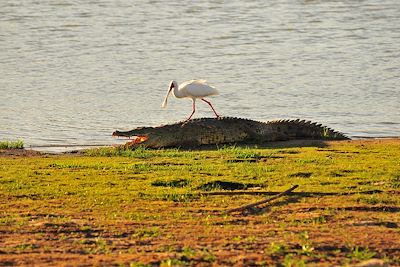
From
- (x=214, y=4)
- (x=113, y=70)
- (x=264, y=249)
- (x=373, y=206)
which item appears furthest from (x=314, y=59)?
(x=264, y=249)

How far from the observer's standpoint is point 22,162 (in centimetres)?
1033

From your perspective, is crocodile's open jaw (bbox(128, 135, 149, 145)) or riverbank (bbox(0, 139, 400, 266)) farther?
crocodile's open jaw (bbox(128, 135, 149, 145))

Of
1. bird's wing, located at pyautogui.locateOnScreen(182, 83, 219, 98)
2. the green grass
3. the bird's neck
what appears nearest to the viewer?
the green grass

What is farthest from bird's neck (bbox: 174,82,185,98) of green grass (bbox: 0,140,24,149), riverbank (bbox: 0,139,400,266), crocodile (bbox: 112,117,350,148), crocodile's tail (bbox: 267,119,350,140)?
riverbank (bbox: 0,139,400,266)

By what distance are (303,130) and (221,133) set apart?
1130 millimetres

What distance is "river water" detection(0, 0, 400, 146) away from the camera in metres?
14.9

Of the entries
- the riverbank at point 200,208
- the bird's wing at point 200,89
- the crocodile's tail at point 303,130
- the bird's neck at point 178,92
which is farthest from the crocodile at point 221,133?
the bird's neck at point 178,92

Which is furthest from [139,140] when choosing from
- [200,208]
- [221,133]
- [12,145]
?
[200,208]

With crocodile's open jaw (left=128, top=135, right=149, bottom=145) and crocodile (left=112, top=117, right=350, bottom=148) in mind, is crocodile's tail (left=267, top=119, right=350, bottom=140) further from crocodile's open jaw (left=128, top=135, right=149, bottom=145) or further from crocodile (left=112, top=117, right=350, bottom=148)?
crocodile's open jaw (left=128, top=135, right=149, bottom=145)

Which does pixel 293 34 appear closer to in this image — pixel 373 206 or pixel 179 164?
pixel 179 164

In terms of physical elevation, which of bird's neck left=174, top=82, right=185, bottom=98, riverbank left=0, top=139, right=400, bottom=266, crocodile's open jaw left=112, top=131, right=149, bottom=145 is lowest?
crocodile's open jaw left=112, top=131, right=149, bottom=145

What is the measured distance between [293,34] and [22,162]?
13.6 m

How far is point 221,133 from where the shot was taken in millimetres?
12234

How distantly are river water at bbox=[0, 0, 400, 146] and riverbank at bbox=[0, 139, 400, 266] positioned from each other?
10.9 ft
